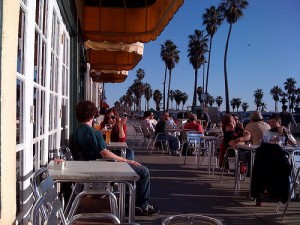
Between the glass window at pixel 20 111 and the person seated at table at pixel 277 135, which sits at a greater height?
the glass window at pixel 20 111

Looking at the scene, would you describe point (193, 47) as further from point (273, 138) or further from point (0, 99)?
point (0, 99)

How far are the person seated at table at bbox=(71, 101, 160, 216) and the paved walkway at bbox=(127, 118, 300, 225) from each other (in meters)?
0.18

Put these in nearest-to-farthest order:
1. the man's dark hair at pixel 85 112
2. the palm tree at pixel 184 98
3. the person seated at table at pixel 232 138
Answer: the man's dark hair at pixel 85 112, the person seated at table at pixel 232 138, the palm tree at pixel 184 98

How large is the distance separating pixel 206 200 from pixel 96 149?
214 cm

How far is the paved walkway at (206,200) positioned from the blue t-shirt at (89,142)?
0.91m

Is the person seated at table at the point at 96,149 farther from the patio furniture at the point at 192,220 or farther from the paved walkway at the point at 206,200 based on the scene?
the patio furniture at the point at 192,220

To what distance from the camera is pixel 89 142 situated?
16.4 ft

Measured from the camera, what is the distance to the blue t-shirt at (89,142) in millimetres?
4973

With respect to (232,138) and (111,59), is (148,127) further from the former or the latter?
(232,138)

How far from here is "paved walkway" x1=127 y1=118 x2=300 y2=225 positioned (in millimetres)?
5354

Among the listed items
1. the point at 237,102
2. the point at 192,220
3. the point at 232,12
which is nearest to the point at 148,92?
the point at 237,102

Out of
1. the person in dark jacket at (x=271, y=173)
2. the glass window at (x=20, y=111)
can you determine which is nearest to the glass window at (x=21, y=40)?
the glass window at (x=20, y=111)

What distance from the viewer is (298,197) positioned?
6.59 metres

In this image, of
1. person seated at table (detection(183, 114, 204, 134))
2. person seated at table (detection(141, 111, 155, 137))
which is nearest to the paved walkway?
person seated at table (detection(183, 114, 204, 134))
